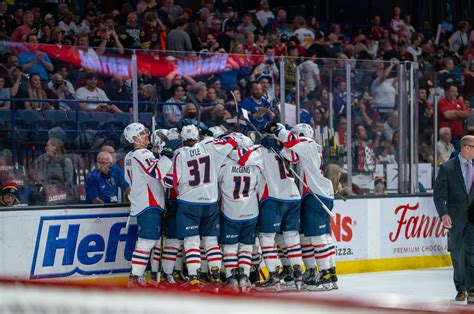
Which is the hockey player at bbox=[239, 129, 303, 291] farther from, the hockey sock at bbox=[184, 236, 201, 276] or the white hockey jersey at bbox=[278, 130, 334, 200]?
the hockey sock at bbox=[184, 236, 201, 276]

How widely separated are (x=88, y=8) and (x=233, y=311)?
10.4m

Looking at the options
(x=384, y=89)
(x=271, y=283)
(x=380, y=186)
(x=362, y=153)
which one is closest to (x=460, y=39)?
(x=384, y=89)

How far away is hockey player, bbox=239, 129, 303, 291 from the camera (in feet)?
30.7

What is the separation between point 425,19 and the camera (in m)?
17.7

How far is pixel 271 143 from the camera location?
30.6ft

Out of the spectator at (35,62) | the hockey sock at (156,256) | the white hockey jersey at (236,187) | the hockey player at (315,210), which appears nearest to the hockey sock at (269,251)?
the white hockey jersey at (236,187)

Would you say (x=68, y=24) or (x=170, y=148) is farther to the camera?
(x=68, y=24)

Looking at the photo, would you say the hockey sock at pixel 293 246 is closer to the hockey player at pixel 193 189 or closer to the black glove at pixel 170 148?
the hockey player at pixel 193 189

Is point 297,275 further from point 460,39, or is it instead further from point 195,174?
point 460,39

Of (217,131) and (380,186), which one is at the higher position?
Answer: (217,131)

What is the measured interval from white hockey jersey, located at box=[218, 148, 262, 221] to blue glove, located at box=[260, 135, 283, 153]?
24 centimetres

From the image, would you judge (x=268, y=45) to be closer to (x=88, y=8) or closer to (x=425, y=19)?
(x=88, y=8)

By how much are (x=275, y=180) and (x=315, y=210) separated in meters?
0.51

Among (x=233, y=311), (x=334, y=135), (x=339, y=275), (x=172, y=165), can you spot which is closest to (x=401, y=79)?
(x=334, y=135)
